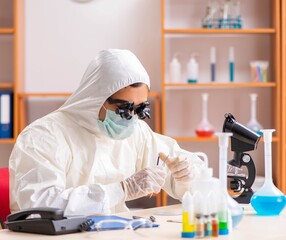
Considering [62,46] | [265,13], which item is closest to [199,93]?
[265,13]

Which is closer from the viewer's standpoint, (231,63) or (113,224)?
(113,224)

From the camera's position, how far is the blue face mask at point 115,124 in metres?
2.64

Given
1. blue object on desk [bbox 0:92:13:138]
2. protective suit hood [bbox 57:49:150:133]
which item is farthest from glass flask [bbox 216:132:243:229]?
blue object on desk [bbox 0:92:13:138]

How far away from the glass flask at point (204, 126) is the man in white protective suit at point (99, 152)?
159cm

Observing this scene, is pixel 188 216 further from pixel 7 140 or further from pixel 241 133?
pixel 7 140

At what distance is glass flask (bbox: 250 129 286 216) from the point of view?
2.23m

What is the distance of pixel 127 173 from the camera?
277 cm

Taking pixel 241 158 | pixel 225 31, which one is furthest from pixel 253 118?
pixel 241 158

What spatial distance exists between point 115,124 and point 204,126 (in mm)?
1936

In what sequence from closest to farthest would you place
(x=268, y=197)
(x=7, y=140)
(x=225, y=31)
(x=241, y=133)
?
1. (x=268, y=197)
2. (x=241, y=133)
3. (x=7, y=140)
4. (x=225, y=31)

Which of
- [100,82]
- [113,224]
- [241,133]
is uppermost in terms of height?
[100,82]

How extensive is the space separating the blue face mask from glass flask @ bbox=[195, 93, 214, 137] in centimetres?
186

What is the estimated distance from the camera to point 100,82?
2646 millimetres

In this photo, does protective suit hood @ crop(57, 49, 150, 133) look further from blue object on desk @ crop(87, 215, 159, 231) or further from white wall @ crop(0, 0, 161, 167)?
white wall @ crop(0, 0, 161, 167)
